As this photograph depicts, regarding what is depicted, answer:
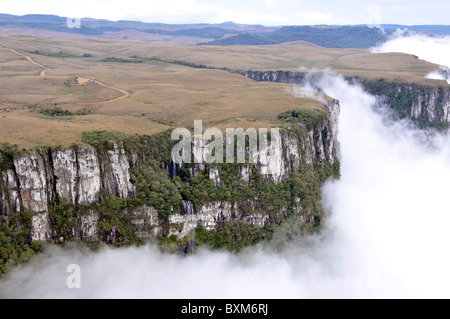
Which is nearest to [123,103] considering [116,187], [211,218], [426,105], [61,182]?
[116,187]

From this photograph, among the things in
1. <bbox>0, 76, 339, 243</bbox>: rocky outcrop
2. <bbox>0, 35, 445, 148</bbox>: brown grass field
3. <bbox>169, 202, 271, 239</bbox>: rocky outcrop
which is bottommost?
<bbox>169, 202, 271, 239</bbox>: rocky outcrop

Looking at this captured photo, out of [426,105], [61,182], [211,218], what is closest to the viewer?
[61,182]

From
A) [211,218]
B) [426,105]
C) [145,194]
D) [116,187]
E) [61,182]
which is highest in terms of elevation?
[426,105]

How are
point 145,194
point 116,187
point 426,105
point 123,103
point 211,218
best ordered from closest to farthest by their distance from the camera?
point 116,187 → point 145,194 → point 211,218 → point 123,103 → point 426,105

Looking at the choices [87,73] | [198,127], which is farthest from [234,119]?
[87,73]

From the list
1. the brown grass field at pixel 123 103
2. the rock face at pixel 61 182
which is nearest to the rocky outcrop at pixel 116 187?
the rock face at pixel 61 182

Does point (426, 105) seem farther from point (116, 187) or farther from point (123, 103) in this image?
point (116, 187)

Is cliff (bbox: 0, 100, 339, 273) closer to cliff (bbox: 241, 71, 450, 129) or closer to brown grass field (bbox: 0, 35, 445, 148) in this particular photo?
brown grass field (bbox: 0, 35, 445, 148)

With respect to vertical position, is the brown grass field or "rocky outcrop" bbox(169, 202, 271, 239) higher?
the brown grass field

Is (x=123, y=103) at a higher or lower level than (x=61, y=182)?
higher

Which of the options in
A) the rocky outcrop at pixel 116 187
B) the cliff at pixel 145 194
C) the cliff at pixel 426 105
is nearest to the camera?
the cliff at pixel 145 194

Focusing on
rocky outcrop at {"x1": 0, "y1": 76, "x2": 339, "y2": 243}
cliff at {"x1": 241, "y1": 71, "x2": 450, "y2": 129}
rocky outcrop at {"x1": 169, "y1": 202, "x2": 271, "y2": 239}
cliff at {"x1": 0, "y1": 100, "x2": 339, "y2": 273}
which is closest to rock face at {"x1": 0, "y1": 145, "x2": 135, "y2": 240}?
rocky outcrop at {"x1": 0, "y1": 76, "x2": 339, "y2": 243}

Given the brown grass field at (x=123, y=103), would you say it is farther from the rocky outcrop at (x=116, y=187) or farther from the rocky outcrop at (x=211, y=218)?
the rocky outcrop at (x=211, y=218)

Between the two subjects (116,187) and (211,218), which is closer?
(116,187)
